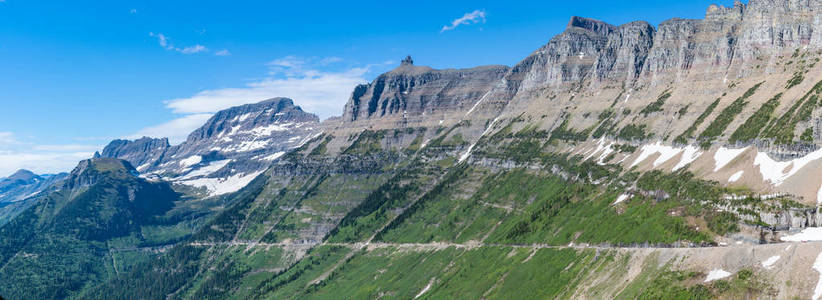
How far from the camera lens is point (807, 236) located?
155m

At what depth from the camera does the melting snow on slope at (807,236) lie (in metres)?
153

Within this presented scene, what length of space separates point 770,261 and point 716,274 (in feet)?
45.0

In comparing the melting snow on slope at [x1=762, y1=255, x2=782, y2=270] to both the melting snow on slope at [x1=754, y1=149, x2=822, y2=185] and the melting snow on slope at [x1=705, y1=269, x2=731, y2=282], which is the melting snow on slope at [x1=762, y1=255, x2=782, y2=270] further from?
the melting snow on slope at [x1=754, y1=149, x2=822, y2=185]

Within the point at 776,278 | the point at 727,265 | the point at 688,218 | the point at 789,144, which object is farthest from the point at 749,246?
the point at 789,144

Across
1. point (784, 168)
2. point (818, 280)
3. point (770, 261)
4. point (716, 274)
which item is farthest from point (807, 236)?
point (784, 168)

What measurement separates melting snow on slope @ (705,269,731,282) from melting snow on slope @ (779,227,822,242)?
2109 centimetres

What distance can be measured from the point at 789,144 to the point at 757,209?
3918 cm

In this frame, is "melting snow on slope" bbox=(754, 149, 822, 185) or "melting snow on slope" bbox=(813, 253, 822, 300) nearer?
"melting snow on slope" bbox=(813, 253, 822, 300)

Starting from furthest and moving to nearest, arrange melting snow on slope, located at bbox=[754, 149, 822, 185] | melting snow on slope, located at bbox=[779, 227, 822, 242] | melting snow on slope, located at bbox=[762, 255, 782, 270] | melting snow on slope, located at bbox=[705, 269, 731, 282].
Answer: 1. melting snow on slope, located at bbox=[754, 149, 822, 185]
2. melting snow on slope, located at bbox=[779, 227, 822, 242]
3. melting snow on slope, located at bbox=[705, 269, 731, 282]
4. melting snow on slope, located at bbox=[762, 255, 782, 270]

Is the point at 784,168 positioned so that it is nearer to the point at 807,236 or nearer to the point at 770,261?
the point at 807,236

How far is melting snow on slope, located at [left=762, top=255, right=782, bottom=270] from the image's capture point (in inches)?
5620

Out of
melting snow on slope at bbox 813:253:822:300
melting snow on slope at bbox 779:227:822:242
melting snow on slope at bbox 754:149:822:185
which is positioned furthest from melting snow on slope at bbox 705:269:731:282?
melting snow on slope at bbox 754:149:822:185

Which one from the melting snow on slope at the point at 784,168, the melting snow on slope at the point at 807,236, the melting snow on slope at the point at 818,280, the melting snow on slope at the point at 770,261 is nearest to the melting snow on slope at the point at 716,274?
the melting snow on slope at the point at 770,261

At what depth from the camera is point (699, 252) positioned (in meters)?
169
